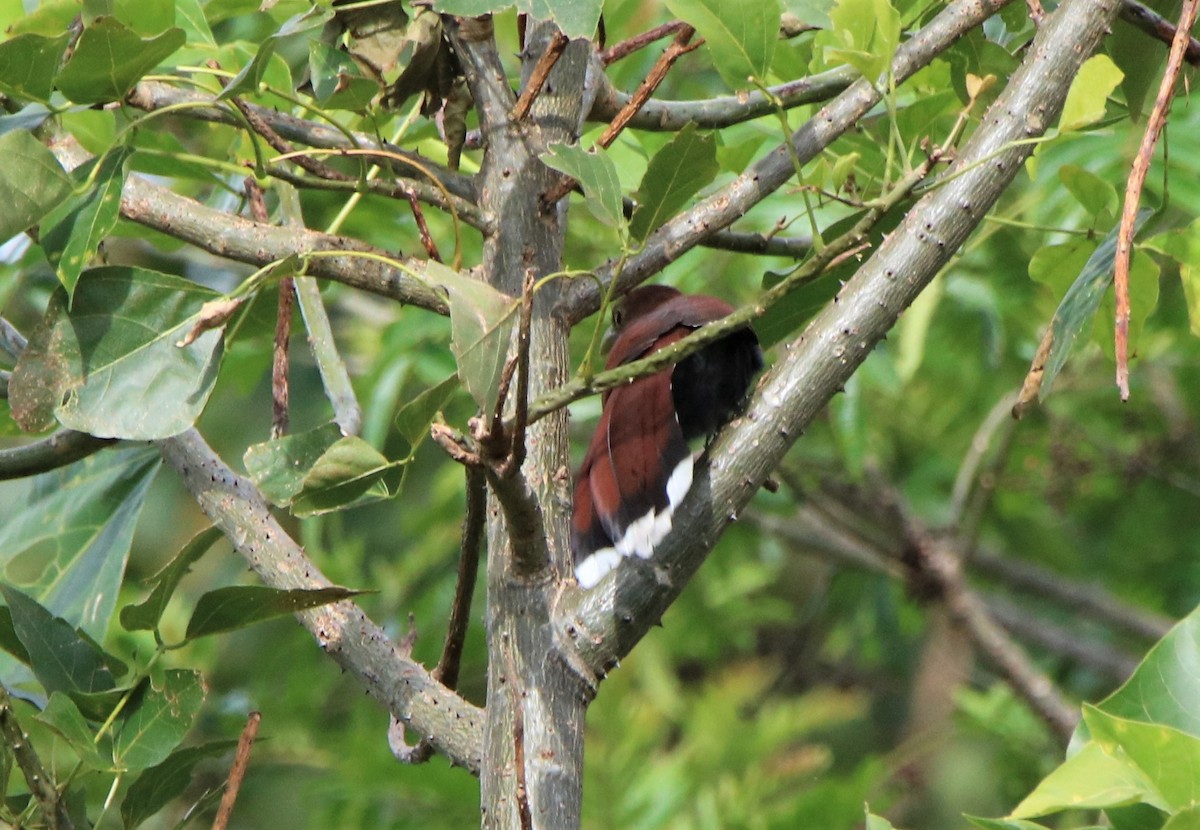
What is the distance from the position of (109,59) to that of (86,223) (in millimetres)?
152

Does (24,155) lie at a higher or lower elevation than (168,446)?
higher

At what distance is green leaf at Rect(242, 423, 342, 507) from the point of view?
128 centimetres

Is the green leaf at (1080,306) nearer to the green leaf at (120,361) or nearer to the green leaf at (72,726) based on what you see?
the green leaf at (120,361)

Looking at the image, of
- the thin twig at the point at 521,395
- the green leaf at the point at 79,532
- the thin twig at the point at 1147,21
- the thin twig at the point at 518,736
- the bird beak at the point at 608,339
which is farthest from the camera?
the bird beak at the point at 608,339

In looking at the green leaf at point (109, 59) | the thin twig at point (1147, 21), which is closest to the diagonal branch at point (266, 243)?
the green leaf at point (109, 59)

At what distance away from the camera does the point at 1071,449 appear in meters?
4.25

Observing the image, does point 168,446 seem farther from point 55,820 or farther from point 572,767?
point 572,767

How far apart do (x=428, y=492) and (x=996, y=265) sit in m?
2.46

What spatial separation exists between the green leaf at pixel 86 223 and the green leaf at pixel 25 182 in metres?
0.03

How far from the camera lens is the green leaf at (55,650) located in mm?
1366

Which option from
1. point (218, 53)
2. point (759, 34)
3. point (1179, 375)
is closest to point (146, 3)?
point (218, 53)

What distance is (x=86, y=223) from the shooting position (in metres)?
1.23

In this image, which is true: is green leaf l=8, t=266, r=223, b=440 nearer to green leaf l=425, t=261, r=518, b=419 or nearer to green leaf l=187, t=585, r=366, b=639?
green leaf l=187, t=585, r=366, b=639

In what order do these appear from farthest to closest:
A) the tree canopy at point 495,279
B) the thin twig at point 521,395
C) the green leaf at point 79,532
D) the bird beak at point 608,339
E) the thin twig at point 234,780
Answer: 1. the bird beak at point 608,339
2. the green leaf at point 79,532
3. the thin twig at point 234,780
4. the tree canopy at point 495,279
5. the thin twig at point 521,395
